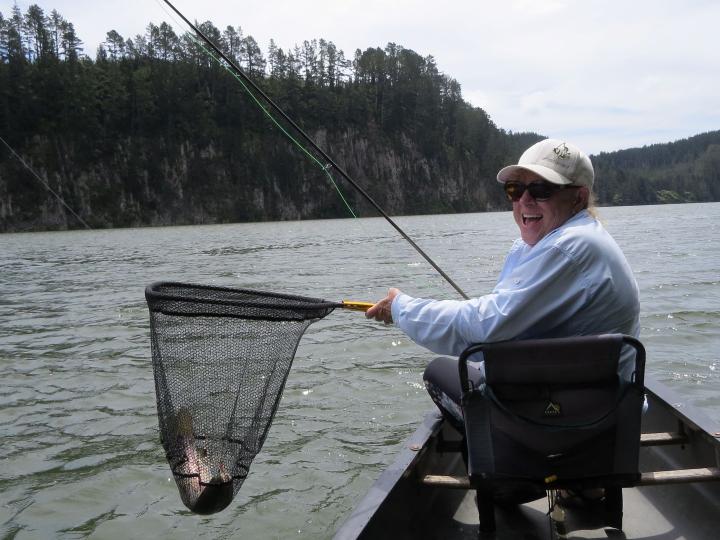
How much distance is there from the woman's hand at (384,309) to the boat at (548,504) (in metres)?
0.77

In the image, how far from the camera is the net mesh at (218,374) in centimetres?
346

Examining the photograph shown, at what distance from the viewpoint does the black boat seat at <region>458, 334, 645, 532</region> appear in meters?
2.70

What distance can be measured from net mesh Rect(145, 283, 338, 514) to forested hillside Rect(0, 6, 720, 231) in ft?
273

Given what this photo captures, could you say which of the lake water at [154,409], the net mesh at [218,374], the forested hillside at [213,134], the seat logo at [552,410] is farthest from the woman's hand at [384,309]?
the forested hillside at [213,134]

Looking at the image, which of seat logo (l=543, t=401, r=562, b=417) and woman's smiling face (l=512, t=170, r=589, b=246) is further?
woman's smiling face (l=512, t=170, r=589, b=246)

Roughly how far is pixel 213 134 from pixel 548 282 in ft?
348

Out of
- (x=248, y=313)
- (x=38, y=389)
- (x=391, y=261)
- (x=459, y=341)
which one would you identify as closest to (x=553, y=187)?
(x=459, y=341)

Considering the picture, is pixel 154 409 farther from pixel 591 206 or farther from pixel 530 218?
pixel 591 206

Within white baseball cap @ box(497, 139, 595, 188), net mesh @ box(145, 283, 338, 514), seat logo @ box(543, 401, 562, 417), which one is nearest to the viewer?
seat logo @ box(543, 401, 562, 417)

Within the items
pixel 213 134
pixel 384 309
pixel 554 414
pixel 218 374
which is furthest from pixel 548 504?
pixel 213 134

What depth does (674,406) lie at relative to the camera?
4238 mm

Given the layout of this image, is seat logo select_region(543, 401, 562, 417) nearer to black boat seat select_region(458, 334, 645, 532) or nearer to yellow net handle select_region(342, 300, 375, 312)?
black boat seat select_region(458, 334, 645, 532)

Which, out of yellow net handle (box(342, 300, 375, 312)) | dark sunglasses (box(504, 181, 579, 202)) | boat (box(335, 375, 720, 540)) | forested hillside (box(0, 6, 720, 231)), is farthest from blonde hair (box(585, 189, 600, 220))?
forested hillside (box(0, 6, 720, 231))

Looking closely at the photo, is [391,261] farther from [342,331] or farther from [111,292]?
[342,331]
